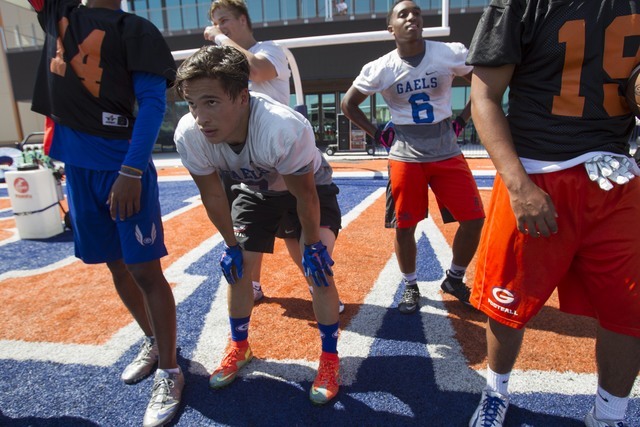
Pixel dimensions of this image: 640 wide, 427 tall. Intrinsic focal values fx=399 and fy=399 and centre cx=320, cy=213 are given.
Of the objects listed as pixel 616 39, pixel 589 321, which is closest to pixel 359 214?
pixel 589 321

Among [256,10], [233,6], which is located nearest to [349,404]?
[233,6]

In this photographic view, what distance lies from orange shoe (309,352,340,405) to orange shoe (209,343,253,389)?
42cm

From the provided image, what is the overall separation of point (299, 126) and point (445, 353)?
4.87 feet

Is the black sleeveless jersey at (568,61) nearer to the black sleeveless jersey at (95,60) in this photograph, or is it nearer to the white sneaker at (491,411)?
the white sneaker at (491,411)

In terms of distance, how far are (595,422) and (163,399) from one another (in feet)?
6.01

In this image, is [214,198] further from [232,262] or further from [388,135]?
[388,135]

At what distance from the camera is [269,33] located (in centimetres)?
1555

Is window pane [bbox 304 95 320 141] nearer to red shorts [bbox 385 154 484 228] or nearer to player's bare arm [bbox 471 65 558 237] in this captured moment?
red shorts [bbox 385 154 484 228]

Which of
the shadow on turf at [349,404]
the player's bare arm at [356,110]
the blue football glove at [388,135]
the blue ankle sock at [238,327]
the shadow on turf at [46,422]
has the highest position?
the player's bare arm at [356,110]

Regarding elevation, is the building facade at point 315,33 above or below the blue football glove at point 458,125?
above

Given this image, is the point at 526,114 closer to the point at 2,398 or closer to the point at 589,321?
the point at 589,321

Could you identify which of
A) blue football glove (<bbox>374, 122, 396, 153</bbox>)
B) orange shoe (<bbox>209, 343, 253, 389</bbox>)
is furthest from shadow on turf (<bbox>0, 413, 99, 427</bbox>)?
blue football glove (<bbox>374, 122, 396, 153</bbox>)

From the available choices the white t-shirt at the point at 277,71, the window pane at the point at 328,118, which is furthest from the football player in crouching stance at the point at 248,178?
the window pane at the point at 328,118

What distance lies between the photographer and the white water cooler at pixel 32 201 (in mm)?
4742
